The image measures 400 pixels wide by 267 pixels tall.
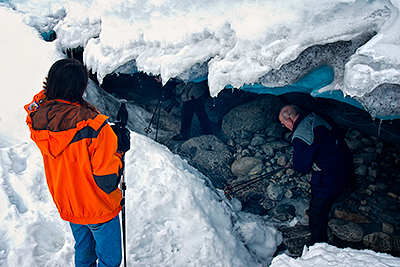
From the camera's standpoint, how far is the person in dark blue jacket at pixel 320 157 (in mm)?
2494

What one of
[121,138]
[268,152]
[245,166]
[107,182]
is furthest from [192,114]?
[107,182]

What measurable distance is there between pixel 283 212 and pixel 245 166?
3.83ft

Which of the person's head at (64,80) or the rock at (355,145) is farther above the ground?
the person's head at (64,80)

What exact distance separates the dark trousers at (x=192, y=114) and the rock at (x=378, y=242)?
3523 millimetres

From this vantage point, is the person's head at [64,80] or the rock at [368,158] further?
the rock at [368,158]

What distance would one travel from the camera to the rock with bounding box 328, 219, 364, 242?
3.05 metres

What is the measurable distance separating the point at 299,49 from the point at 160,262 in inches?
88.8

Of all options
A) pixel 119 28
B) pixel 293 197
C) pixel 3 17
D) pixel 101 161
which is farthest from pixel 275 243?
pixel 3 17

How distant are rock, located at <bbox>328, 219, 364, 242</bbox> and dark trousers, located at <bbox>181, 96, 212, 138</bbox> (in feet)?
10.4

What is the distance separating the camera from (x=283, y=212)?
3.49m

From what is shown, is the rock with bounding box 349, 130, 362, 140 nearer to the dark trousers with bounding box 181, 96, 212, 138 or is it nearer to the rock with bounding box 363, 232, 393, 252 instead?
the rock with bounding box 363, 232, 393, 252

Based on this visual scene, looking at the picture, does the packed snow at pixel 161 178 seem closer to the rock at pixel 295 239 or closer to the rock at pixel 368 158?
the rock at pixel 295 239

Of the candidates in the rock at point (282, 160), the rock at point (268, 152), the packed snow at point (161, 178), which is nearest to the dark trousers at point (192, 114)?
the rock at point (268, 152)

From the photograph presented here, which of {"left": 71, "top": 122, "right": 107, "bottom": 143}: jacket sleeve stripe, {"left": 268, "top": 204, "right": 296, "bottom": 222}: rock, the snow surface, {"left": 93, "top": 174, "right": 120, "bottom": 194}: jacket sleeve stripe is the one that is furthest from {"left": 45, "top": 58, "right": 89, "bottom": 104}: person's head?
{"left": 268, "top": 204, "right": 296, "bottom": 222}: rock
